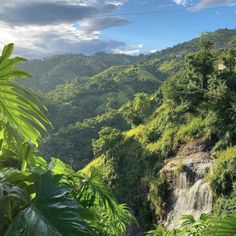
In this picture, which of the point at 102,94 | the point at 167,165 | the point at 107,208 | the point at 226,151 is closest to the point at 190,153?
the point at 167,165

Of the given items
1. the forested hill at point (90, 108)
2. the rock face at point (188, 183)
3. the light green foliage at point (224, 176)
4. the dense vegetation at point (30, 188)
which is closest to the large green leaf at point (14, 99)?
the dense vegetation at point (30, 188)

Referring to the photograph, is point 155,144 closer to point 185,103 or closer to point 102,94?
point 185,103

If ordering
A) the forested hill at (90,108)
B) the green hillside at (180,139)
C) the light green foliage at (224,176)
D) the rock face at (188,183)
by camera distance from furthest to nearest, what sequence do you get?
1. the forested hill at (90,108)
2. the green hillside at (180,139)
3. the rock face at (188,183)
4. the light green foliage at (224,176)

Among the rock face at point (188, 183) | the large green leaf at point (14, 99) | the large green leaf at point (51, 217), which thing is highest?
the large green leaf at point (14, 99)

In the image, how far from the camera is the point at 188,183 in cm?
3778

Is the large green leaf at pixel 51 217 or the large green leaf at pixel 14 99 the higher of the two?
the large green leaf at pixel 14 99

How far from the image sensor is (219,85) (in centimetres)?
4288

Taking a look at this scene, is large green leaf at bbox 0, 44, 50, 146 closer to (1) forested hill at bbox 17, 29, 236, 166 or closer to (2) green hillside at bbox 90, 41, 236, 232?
(2) green hillside at bbox 90, 41, 236, 232

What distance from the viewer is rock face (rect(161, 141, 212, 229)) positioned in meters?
34.9

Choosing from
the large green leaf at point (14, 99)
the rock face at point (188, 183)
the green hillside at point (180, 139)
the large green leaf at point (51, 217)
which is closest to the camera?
the large green leaf at point (51, 217)

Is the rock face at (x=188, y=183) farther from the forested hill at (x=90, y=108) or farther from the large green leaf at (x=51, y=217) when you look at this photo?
the large green leaf at (x=51, y=217)

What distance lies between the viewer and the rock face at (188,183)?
115ft

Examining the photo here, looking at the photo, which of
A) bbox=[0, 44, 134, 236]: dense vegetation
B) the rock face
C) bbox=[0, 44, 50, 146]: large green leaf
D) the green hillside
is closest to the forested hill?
the green hillside

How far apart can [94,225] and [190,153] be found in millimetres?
39795
